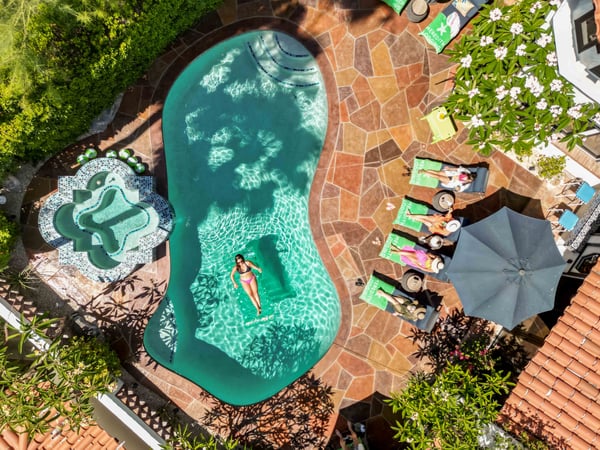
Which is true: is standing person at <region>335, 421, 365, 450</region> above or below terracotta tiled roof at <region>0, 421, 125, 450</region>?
above

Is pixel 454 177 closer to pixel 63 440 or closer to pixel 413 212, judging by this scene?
pixel 413 212

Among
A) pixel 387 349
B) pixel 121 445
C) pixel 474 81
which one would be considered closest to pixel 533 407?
pixel 387 349

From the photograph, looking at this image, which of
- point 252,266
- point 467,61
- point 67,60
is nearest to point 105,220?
point 67,60

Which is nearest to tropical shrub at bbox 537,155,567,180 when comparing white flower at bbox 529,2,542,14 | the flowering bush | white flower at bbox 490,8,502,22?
the flowering bush

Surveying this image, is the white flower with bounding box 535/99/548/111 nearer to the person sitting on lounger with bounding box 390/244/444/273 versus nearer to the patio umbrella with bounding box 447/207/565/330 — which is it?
the patio umbrella with bounding box 447/207/565/330

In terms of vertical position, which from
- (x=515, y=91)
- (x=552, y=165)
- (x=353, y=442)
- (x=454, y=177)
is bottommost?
(x=353, y=442)
